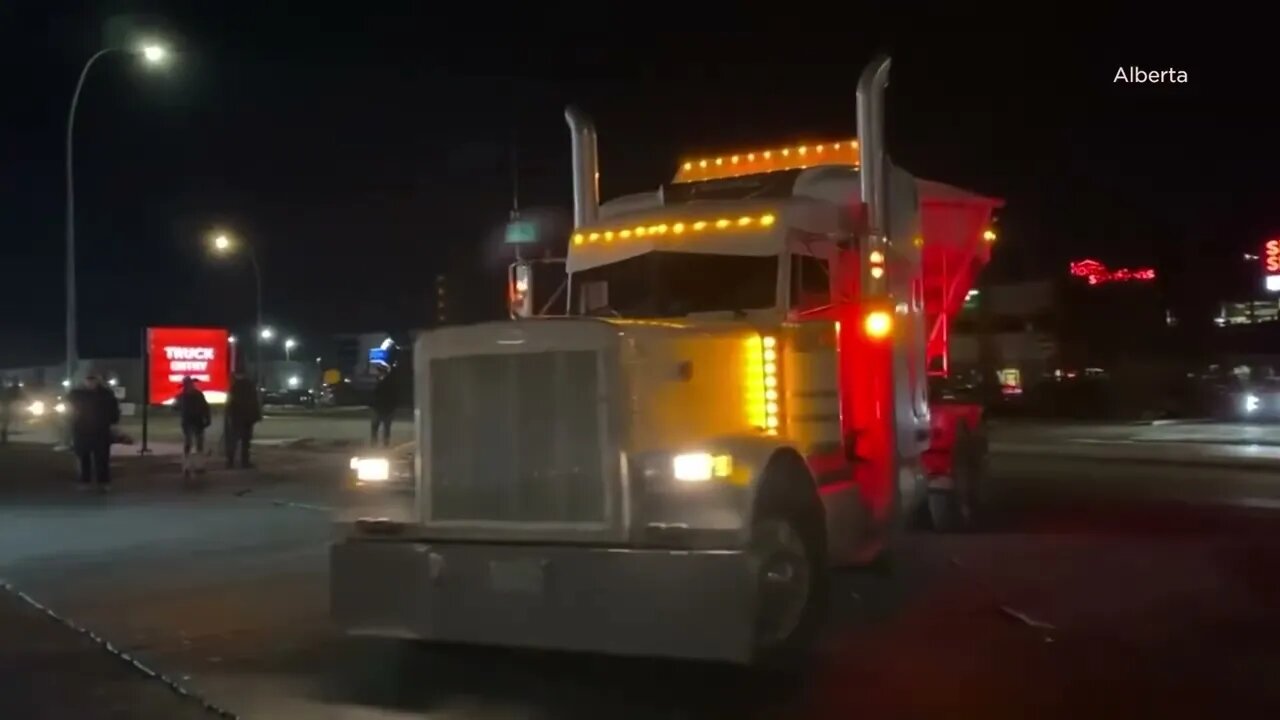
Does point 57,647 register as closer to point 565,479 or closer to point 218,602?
point 218,602

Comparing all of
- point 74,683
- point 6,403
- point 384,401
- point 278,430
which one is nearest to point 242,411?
point 384,401

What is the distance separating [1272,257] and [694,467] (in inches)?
1943

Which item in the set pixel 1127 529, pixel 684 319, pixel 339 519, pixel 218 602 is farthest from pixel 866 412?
pixel 1127 529

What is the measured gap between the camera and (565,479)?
8.24m

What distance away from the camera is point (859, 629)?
32.6ft

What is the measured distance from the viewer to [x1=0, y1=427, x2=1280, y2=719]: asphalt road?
26.5ft

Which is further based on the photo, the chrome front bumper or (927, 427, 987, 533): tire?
(927, 427, 987, 533): tire

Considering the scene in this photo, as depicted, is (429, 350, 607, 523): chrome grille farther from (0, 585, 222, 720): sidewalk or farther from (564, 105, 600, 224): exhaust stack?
(564, 105, 600, 224): exhaust stack

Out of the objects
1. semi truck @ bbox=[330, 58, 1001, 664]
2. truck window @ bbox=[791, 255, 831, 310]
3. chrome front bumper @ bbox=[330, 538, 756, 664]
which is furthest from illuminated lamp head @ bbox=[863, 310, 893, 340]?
chrome front bumper @ bbox=[330, 538, 756, 664]

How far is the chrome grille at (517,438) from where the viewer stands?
8195mm

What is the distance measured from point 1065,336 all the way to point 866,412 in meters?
57.7

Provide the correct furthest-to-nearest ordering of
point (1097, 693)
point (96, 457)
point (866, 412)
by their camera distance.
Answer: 1. point (96, 457)
2. point (866, 412)
3. point (1097, 693)

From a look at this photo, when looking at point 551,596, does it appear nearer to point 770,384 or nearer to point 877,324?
point 770,384

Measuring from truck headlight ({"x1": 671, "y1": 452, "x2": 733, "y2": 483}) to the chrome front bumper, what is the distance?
0.41 metres
